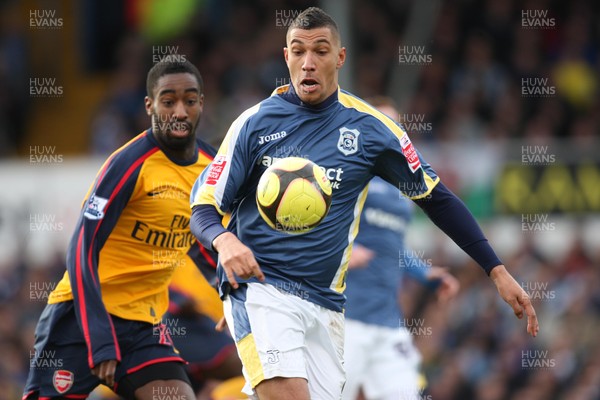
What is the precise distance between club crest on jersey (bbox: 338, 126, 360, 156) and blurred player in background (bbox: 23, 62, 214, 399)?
114 centimetres

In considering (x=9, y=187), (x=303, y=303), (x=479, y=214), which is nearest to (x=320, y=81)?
(x=303, y=303)

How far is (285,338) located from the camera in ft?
20.0

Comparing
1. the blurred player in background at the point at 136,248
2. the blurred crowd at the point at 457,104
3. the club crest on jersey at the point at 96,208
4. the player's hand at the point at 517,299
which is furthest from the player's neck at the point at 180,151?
the blurred crowd at the point at 457,104

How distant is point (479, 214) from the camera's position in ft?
49.4

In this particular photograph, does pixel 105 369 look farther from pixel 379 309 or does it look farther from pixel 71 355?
pixel 379 309

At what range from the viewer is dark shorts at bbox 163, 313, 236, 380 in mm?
9156

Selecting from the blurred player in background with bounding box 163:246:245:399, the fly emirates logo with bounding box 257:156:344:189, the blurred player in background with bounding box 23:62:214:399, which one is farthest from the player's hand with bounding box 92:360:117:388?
the blurred player in background with bounding box 163:246:245:399

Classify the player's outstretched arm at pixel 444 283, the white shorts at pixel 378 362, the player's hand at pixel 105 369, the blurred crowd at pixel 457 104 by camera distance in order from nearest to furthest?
the player's hand at pixel 105 369
the player's outstretched arm at pixel 444 283
the white shorts at pixel 378 362
the blurred crowd at pixel 457 104

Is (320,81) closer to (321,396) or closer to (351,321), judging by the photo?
(321,396)

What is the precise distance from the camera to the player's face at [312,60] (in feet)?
20.8

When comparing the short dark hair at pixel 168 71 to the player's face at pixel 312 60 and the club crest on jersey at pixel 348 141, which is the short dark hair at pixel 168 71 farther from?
the club crest on jersey at pixel 348 141

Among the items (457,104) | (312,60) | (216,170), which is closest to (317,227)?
(216,170)

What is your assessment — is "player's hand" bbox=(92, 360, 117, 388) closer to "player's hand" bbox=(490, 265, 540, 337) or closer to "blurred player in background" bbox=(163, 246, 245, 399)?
"blurred player in background" bbox=(163, 246, 245, 399)

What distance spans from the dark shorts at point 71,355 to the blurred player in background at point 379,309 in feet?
7.57
